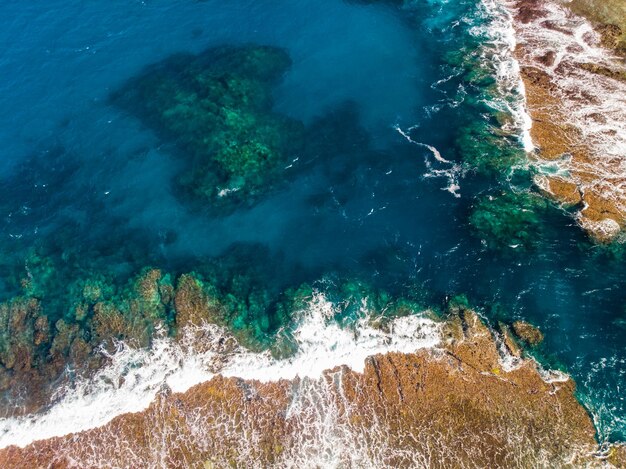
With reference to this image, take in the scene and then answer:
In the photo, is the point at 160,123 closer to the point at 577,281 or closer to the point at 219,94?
the point at 219,94

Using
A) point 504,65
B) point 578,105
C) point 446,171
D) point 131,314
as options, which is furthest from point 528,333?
point 504,65

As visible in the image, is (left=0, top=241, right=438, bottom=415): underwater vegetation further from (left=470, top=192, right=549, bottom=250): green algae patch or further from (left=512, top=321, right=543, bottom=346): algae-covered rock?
(left=470, top=192, right=549, bottom=250): green algae patch

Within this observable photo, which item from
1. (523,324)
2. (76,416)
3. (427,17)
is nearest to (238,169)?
(76,416)

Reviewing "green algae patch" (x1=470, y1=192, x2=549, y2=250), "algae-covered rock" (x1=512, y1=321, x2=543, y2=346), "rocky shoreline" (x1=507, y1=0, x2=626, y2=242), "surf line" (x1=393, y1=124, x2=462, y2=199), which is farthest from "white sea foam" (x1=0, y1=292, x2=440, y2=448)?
"rocky shoreline" (x1=507, y1=0, x2=626, y2=242)

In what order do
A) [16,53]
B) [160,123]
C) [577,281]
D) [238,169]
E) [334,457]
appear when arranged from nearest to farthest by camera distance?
[334,457], [577,281], [238,169], [160,123], [16,53]

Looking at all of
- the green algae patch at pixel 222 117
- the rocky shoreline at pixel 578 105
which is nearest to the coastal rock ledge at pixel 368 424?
the rocky shoreline at pixel 578 105

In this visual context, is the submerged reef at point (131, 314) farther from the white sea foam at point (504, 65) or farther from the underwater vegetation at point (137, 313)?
the white sea foam at point (504, 65)

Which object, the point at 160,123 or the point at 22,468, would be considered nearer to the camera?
the point at 22,468
